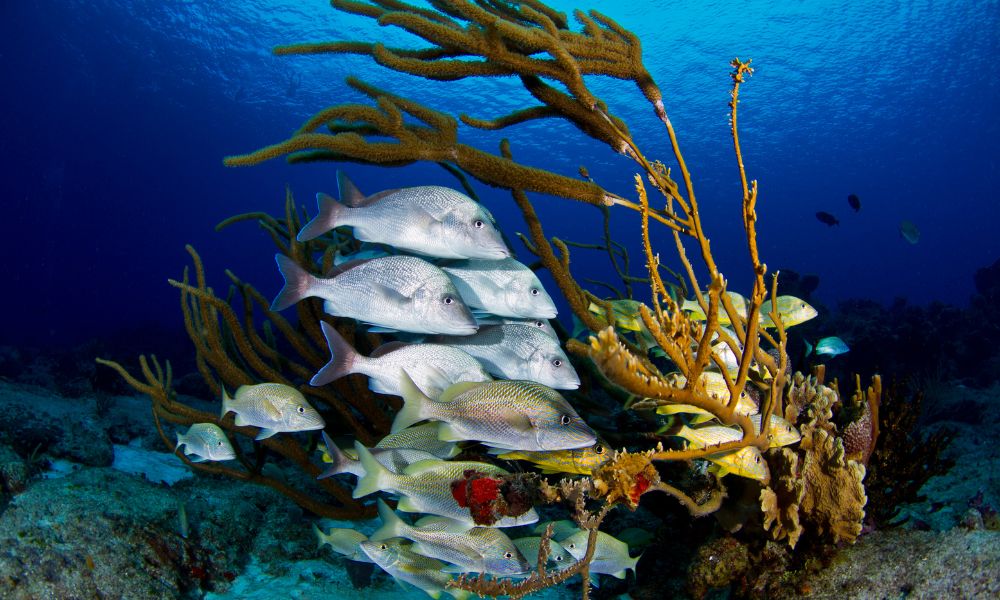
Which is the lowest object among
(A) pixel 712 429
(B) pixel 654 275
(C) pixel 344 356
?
(C) pixel 344 356

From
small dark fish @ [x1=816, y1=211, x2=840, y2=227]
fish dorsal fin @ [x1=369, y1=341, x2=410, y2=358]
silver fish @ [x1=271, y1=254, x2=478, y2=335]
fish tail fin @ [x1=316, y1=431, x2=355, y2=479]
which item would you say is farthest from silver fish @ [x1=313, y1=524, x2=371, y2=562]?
small dark fish @ [x1=816, y1=211, x2=840, y2=227]

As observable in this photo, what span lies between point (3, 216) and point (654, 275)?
381ft

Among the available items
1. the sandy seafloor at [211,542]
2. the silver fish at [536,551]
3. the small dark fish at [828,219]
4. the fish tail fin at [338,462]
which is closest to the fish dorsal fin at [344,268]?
the fish tail fin at [338,462]

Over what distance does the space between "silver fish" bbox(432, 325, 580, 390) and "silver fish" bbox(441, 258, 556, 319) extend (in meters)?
0.13

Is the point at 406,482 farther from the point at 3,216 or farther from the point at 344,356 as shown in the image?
the point at 3,216

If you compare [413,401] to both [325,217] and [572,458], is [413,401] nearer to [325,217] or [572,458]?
[572,458]

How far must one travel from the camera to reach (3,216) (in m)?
81.4

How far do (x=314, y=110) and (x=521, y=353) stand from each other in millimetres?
46003

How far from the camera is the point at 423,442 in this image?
306 centimetres

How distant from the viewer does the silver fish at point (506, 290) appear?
2.98 m

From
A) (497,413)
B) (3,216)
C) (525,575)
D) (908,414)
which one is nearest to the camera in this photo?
(497,413)

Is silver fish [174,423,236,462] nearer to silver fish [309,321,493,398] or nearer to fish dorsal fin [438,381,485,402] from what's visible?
silver fish [309,321,493,398]

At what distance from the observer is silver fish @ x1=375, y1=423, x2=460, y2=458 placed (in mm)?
3014

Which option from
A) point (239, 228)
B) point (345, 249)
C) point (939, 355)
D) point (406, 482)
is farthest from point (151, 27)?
point (239, 228)
